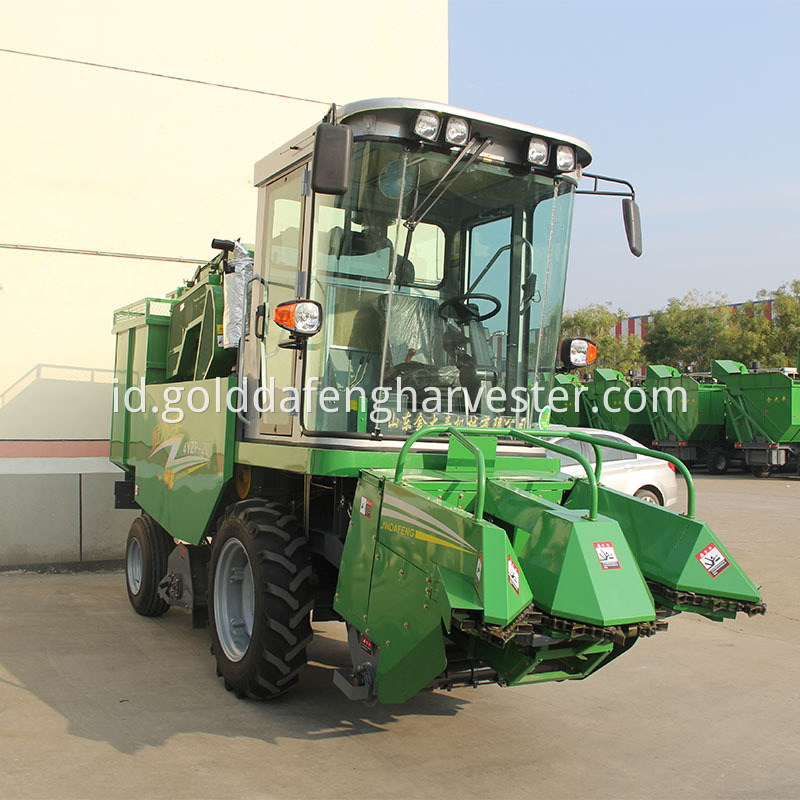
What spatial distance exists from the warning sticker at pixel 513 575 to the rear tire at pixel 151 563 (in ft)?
13.1

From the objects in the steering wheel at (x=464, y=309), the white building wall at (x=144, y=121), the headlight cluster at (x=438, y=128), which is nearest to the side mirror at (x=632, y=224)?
the steering wheel at (x=464, y=309)

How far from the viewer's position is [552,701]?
193 inches

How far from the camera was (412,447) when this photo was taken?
14.6ft

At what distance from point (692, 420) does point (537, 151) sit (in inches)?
792

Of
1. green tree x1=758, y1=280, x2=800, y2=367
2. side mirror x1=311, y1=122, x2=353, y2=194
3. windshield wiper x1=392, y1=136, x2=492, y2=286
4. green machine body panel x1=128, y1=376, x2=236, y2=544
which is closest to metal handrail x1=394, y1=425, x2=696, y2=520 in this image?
windshield wiper x1=392, y1=136, x2=492, y2=286

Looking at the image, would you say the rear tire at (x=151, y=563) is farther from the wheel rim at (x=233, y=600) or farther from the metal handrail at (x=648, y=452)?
the metal handrail at (x=648, y=452)

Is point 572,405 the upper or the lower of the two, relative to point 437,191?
lower

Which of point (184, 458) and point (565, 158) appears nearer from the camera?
point (565, 158)

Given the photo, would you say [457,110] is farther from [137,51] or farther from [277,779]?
[137,51]

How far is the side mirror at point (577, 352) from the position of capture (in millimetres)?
5156

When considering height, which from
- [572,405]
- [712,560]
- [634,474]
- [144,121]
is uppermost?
[144,121]

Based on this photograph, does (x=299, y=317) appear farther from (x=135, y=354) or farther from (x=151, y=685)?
(x=135, y=354)

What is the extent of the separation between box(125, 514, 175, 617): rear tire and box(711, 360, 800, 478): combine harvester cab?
1837 centimetres

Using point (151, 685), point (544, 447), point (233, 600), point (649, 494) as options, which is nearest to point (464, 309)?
point (544, 447)
